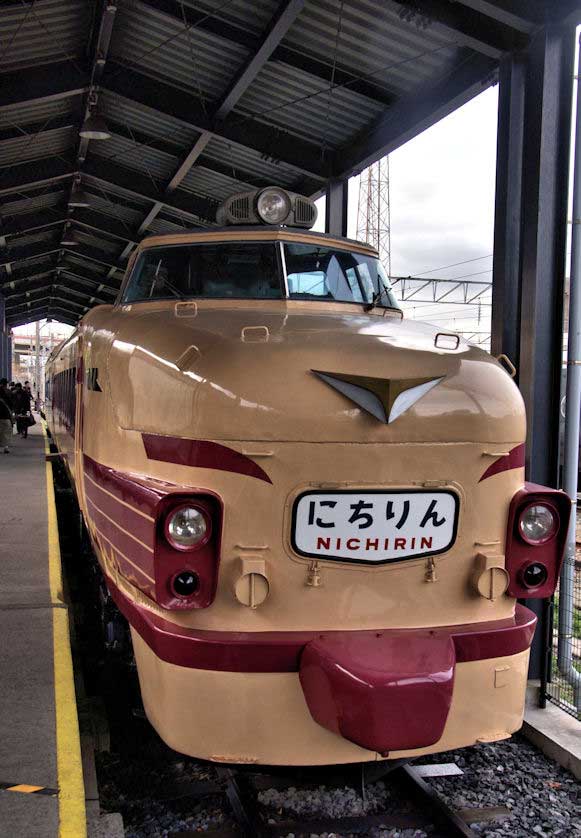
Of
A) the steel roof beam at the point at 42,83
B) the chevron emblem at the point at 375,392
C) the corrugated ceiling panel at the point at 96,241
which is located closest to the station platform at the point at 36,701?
the chevron emblem at the point at 375,392

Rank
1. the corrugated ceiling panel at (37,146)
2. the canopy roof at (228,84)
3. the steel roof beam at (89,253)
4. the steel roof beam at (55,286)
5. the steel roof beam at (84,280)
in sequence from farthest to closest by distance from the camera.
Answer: the steel roof beam at (55,286) < the steel roof beam at (84,280) < the steel roof beam at (89,253) < the corrugated ceiling panel at (37,146) < the canopy roof at (228,84)

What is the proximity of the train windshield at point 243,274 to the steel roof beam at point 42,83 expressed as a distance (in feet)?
23.6

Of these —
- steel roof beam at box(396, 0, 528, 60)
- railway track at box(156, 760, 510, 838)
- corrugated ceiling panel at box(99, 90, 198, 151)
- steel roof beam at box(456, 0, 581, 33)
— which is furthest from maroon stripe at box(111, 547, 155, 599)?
corrugated ceiling panel at box(99, 90, 198, 151)

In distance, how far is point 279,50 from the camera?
8.80m

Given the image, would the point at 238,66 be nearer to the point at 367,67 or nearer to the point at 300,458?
the point at 367,67

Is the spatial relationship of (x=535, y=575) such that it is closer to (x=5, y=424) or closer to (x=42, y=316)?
(x=5, y=424)

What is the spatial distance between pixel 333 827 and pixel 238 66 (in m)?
8.83

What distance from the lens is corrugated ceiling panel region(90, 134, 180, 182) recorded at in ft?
45.0

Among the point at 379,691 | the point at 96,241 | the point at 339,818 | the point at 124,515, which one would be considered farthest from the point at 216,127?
the point at 96,241

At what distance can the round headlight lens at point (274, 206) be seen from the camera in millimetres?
5258

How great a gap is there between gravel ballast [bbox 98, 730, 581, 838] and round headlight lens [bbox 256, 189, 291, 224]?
11.3 feet

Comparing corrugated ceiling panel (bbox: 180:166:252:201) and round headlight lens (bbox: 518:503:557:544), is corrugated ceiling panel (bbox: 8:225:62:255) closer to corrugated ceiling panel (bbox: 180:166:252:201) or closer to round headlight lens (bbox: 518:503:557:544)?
corrugated ceiling panel (bbox: 180:166:252:201)

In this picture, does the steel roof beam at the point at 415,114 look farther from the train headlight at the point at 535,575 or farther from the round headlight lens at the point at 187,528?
the round headlight lens at the point at 187,528

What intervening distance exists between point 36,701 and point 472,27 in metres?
5.62
